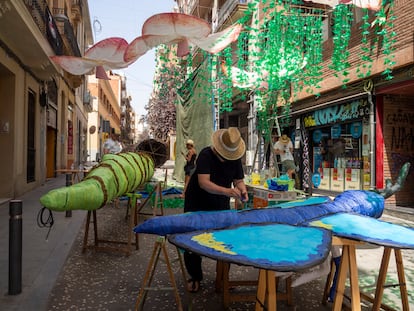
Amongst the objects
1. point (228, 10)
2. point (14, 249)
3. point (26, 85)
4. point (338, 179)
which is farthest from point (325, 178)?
point (14, 249)

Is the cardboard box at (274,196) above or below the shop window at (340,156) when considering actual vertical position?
below

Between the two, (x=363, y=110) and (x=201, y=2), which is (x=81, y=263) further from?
(x=201, y=2)

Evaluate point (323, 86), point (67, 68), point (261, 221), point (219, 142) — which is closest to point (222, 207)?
point (219, 142)

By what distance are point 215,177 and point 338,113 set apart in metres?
8.03

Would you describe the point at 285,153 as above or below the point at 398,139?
below

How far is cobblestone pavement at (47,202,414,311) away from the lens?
3320 mm

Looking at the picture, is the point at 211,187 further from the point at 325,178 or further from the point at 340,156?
the point at 325,178

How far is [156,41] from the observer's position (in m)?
6.27

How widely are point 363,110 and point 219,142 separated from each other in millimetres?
7285

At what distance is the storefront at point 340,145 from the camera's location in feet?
32.0

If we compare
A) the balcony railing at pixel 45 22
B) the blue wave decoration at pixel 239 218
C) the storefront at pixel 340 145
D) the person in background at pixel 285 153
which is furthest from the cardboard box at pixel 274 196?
the balcony railing at pixel 45 22

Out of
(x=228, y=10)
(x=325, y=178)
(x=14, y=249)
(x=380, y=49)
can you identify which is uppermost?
(x=228, y=10)

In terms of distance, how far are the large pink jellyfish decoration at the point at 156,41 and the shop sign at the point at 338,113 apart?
15.2ft

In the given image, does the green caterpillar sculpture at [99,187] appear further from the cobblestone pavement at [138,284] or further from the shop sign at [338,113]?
the shop sign at [338,113]
